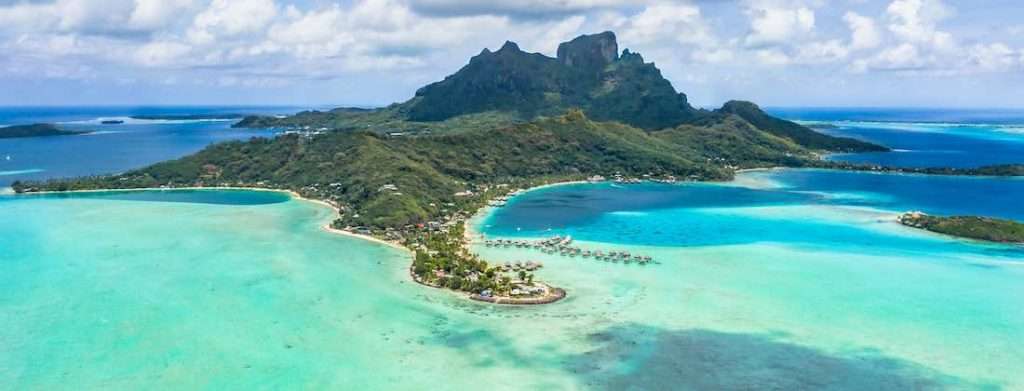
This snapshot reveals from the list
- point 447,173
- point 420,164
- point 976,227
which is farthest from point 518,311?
point 447,173

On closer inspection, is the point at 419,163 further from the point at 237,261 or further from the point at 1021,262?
the point at 1021,262

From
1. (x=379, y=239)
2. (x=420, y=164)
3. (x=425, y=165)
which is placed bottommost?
(x=379, y=239)

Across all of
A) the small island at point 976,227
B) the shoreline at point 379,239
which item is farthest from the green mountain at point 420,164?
the small island at point 976,227

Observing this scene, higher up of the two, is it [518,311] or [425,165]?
[425,165]

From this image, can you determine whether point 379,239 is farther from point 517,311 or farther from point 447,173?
point 447,173

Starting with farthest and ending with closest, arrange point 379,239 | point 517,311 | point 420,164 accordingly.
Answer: point 420,164 < point 379,239 < point 517,311

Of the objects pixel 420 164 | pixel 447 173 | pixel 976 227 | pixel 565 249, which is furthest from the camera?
pixel 447 173
